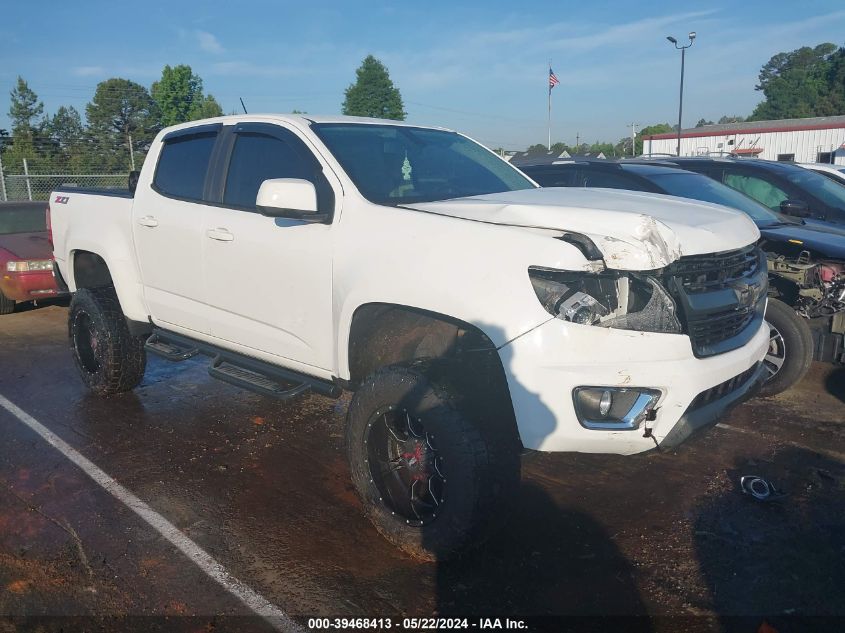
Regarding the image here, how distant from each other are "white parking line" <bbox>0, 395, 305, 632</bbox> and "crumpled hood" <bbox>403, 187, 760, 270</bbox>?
6.21ft

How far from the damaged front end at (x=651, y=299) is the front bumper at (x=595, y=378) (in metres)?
0.07

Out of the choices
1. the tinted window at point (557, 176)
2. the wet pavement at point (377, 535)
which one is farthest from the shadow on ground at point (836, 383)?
the tinted window at point (557, 176)

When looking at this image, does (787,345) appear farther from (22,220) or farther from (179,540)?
(22,220)

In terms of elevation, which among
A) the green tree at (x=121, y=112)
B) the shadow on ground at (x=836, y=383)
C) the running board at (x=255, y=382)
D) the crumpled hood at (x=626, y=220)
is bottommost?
the shadow on ground at (x=836, y=383)

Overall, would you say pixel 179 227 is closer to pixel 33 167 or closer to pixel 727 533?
pixel 727 533

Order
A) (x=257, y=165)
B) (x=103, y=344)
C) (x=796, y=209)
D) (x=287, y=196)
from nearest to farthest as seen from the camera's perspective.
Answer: (x=287, y=196) → (x=257, y=165) → (x=103, y=344) → (x=796, y=209)

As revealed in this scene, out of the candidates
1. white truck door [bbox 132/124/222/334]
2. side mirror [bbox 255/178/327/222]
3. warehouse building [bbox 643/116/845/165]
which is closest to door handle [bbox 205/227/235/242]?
white truck door [bbox 132/124/222/334]

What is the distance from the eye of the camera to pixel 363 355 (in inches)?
139

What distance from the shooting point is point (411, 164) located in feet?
13.5

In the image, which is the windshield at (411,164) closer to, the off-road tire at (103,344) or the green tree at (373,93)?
the off-road tire at (103,344)

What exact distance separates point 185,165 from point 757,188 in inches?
226

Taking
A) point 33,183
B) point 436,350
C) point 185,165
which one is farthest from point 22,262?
point 33,183

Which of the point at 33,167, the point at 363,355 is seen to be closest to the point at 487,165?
the point at 363,355

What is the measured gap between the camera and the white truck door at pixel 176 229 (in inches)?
174
